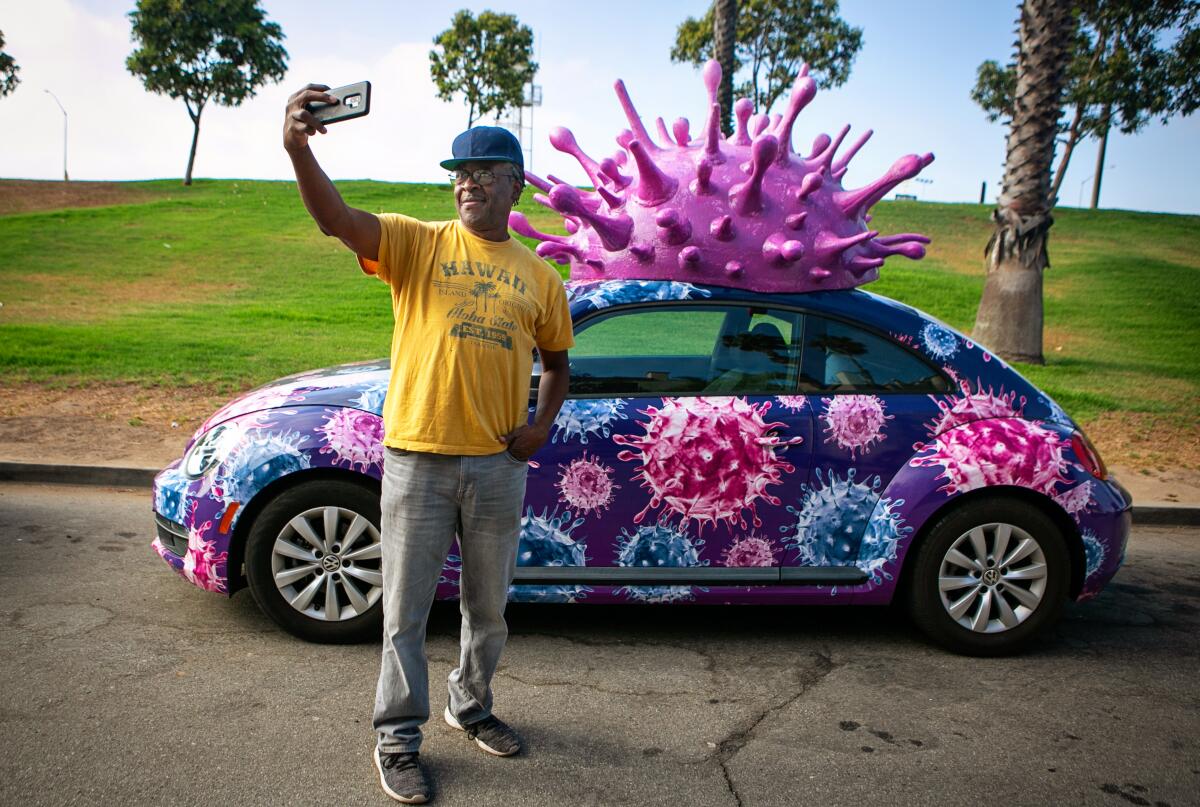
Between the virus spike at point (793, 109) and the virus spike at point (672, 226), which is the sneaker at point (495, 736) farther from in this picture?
the virus spike at point (793, 109)

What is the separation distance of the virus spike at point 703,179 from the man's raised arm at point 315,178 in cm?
196

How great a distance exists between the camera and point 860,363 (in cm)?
446

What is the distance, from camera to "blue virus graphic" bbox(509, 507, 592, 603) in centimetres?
421

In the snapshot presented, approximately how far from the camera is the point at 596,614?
4855 mm

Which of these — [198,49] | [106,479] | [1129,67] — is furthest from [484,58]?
[106,479]

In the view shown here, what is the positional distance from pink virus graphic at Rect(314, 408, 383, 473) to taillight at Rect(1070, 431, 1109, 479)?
3.00 metres

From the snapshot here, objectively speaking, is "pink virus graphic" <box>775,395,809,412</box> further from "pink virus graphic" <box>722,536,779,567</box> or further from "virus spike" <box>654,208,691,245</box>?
"virus spike" <box>654,208,691,245</box>

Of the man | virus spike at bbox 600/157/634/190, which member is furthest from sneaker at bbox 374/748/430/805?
virus spike at bbox 600/157/634/190

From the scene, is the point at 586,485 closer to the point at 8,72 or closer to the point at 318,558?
the point at 318,558

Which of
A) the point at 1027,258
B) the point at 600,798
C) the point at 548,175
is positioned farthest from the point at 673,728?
the point at 1027,258

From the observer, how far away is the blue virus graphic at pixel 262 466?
13.6 ft

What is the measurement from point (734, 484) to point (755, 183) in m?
1.33

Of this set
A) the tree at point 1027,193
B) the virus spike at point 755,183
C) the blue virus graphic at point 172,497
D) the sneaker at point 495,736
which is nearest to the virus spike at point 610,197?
the virus spike at point 755,183

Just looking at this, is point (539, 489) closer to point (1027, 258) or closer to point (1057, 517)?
point (1057, 517)
